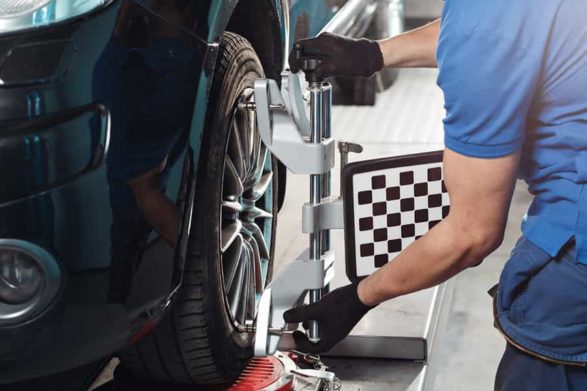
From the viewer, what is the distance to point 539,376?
6.15ft

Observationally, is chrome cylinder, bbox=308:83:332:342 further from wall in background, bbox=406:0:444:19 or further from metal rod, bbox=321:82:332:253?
wall in background, bbox=406:0:444:19

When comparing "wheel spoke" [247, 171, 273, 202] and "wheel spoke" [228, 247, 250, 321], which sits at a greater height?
"wheel spoke" [247, 171, 273, 202]

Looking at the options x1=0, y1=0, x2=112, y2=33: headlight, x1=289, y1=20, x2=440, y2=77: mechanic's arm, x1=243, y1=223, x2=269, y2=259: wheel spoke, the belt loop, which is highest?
x1=0, y1=0, x2=112, y2=33: headlight

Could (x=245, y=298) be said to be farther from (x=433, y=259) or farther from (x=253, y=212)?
(x=433, y=259)

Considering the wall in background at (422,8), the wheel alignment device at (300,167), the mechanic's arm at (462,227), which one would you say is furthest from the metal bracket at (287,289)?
the wall in background at (422,8)

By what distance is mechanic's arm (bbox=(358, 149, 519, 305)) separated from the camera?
5.61 ft

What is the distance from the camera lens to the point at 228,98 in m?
2.34

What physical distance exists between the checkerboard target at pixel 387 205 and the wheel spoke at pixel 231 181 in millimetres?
293

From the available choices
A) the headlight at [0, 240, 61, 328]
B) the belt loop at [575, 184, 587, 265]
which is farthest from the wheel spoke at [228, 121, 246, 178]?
the belt loop at [575, 184, 587, 265]

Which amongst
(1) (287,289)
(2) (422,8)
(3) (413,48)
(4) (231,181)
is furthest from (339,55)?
(2) (422,8)

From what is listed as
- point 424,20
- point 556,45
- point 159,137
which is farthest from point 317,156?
point 424,20

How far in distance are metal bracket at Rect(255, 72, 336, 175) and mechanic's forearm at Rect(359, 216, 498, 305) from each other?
44cm

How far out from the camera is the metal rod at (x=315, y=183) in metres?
2.20

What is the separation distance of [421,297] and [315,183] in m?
0.90
